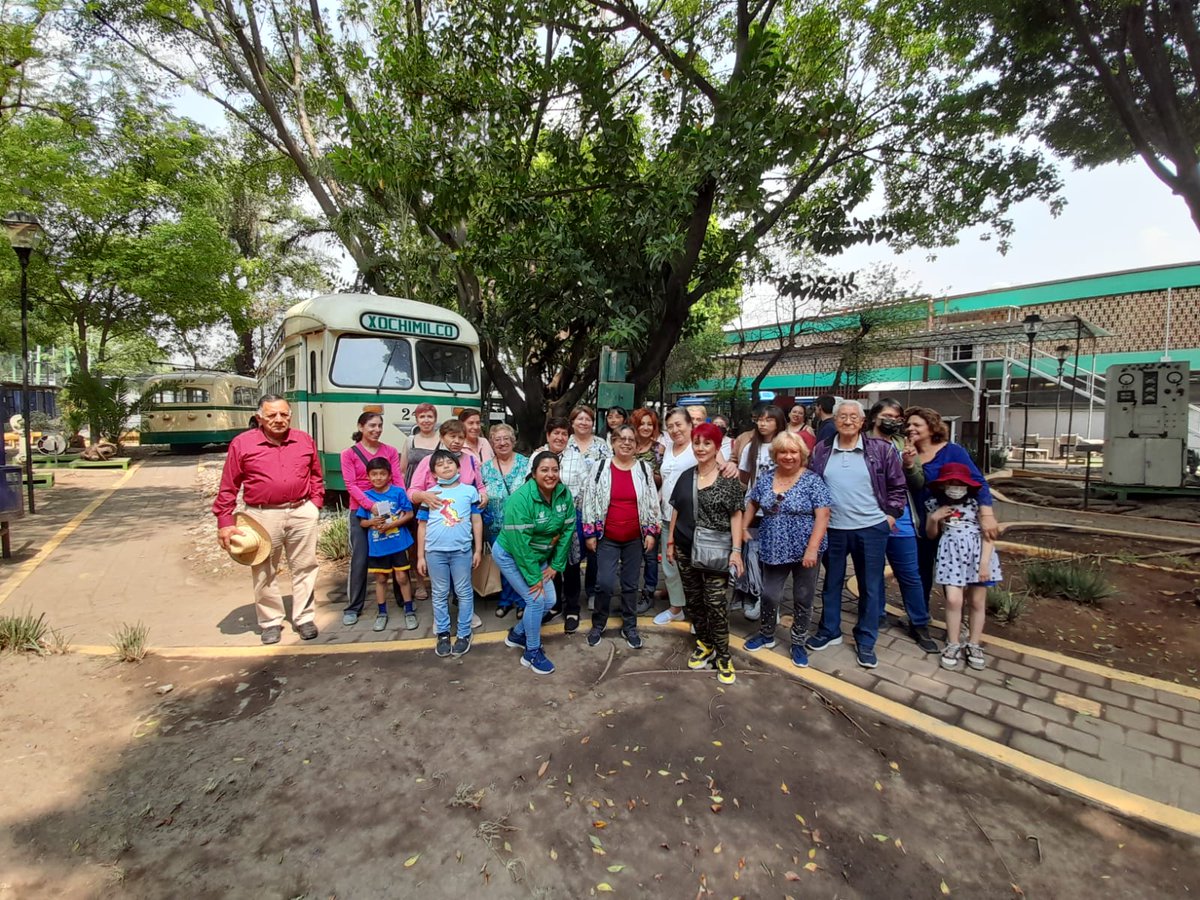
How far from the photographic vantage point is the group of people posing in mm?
3779

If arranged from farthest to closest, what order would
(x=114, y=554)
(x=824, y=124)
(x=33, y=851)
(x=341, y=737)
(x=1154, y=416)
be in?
1. (x=1154, y=416)
2. (x=824, y=124)
3. (x=114, y=554)
4. (x=341, y=737)
5. (x=33, y=851)

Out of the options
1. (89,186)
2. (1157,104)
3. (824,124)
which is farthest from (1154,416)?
(89,186)

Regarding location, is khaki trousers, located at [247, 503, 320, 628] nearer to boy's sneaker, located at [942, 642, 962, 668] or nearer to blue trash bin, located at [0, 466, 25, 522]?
blue trash bin, located at [0, 466, 25, 522]

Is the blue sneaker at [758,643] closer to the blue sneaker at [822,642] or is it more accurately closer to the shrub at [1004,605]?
the blue sneaker at [822,642]

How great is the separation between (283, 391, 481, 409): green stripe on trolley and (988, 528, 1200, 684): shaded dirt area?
6875 millimetres

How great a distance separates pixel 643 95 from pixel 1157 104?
6.33 m

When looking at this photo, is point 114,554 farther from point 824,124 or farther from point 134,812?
point 824,124

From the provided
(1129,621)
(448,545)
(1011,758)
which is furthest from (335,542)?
(1129,621)

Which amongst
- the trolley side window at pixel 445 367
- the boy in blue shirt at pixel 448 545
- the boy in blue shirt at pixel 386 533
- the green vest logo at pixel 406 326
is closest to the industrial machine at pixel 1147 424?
the trolley side window at pixel 445 367

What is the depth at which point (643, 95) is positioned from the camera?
8.73m

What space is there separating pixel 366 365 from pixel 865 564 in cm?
658

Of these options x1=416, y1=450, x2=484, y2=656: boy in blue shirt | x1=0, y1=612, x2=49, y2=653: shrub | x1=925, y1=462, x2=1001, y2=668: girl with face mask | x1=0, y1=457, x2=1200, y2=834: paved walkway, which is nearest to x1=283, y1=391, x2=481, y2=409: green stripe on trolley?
x1=0, y1=457, x2=1200, y2=834: paved walkway

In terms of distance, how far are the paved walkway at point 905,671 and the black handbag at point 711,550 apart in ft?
2.95

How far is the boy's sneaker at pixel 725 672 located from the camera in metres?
3.60
